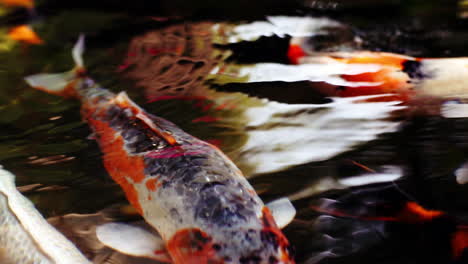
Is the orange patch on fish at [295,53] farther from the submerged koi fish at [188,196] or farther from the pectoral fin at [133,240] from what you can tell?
the pectoral fin at [133,240]

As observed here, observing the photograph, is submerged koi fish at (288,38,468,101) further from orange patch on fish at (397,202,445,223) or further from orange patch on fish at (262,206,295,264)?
orange patch on fish at (262,206,295,264)

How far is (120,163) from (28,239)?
0.45 meters

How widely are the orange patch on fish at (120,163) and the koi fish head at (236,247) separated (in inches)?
12.7

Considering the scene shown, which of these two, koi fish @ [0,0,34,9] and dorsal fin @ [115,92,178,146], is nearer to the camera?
dorsal fin @ [115,92,178,146]

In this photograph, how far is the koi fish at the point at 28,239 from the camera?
1.38 metres

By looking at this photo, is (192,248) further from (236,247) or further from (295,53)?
(295,53)

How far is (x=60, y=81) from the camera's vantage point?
2.70 metres

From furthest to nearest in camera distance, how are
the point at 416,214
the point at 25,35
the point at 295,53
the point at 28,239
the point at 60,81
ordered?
the point at 25,35
the point at 295,53
the point at 60,81
the point at 416,214
the point at 28,239

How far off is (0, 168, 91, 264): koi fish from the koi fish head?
0.34m

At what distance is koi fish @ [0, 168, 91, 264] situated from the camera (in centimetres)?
138

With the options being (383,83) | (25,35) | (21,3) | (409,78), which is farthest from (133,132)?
(21,3)

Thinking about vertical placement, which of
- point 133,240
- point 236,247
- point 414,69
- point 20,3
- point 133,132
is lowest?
point 133,240

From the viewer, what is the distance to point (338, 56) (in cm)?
272

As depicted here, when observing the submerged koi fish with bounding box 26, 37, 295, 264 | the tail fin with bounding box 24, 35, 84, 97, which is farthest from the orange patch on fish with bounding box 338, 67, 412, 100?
the tail fin with bounding box 24, 35, 84, 97
